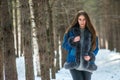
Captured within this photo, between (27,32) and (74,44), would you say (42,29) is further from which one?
(27,32)

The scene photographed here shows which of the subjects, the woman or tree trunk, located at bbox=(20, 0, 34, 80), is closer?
the woman

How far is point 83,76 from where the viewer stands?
6.64m

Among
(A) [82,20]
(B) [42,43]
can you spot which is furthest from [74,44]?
(B) [42,43]

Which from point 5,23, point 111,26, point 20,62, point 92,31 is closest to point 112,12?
point 111,26

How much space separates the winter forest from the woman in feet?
8.09

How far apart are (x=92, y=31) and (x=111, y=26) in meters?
28.7

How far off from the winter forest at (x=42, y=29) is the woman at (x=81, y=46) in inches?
97.1

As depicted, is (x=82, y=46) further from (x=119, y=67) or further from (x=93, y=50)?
(x=119, y=67)

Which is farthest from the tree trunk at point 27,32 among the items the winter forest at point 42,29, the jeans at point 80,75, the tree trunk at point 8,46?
the jeans at point 80,75

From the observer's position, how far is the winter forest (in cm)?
967

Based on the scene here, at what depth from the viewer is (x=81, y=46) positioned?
6629mm

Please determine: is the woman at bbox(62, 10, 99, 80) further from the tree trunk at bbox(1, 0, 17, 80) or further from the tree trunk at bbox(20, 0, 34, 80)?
the tree trunk at bbox(20, 0, 34, 80)

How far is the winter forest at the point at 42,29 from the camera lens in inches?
381

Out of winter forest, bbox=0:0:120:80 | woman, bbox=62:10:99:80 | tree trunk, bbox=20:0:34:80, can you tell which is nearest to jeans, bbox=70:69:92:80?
woman, bbox=62:10:99:80
